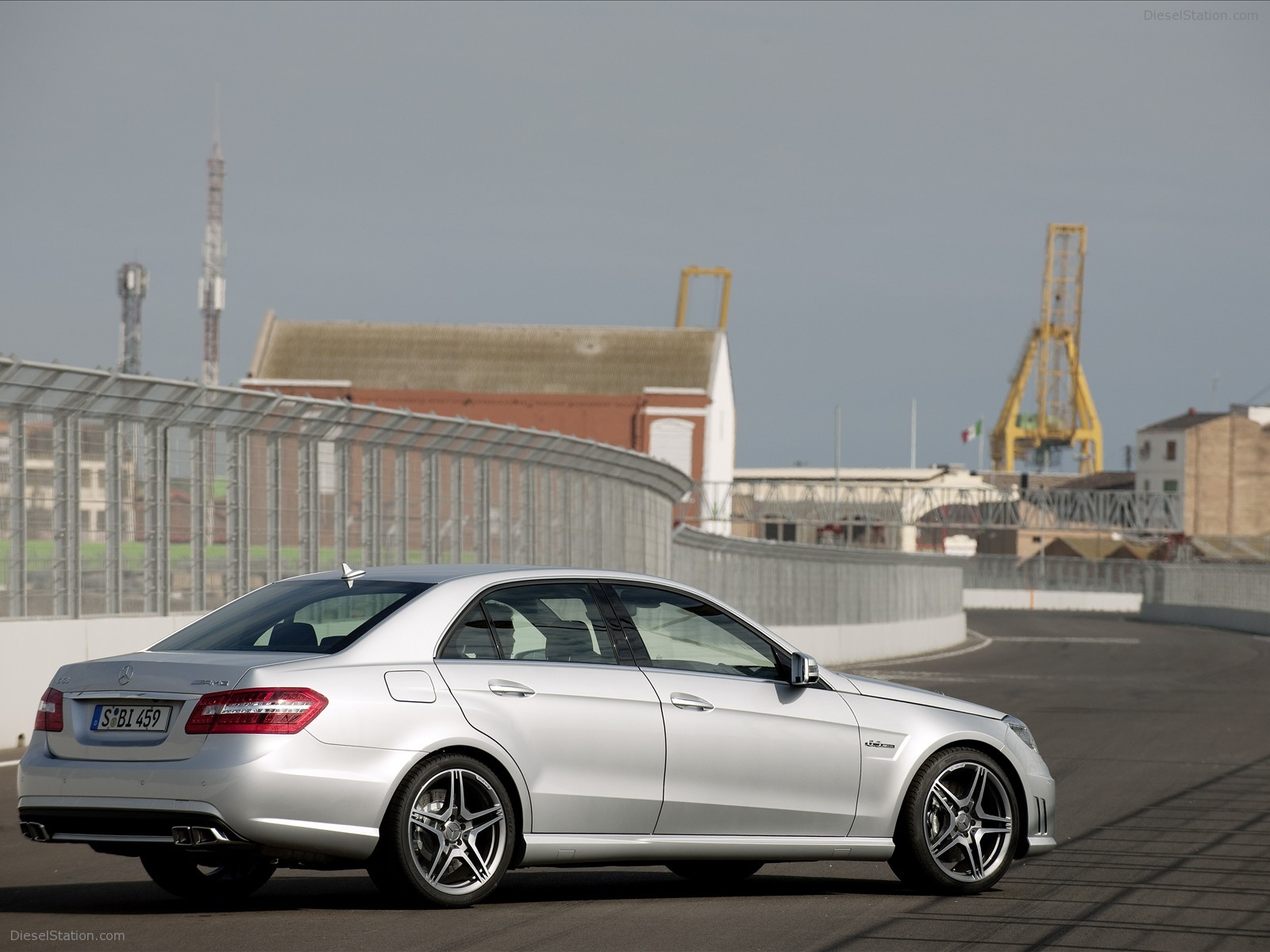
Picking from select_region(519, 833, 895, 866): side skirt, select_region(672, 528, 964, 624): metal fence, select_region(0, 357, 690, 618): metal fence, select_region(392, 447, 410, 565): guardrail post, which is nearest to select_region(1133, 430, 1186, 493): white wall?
select_region(672, 528, 964, 624): metal fence

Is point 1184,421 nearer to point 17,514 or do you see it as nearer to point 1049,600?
point 1049,600

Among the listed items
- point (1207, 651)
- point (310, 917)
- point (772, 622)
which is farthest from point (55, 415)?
point (1207, 651)

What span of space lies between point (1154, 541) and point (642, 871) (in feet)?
380

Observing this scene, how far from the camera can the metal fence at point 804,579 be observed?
34.3 m

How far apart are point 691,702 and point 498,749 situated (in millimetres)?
948

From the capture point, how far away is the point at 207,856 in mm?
7754

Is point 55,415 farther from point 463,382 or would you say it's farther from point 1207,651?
point 463,382

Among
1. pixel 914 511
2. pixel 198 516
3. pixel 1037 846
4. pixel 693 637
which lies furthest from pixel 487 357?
pixel 693 637

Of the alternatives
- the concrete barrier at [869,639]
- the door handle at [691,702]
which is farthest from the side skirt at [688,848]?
the concrete barrier at [869,639]

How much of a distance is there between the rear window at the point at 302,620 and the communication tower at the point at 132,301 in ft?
370

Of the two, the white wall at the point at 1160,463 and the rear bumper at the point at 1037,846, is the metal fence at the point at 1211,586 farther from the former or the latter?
the rear bumper at the point at 1037,846

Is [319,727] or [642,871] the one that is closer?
[319,727]

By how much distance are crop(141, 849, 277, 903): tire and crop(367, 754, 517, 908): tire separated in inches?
32.3

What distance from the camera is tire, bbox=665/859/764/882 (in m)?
8.84
